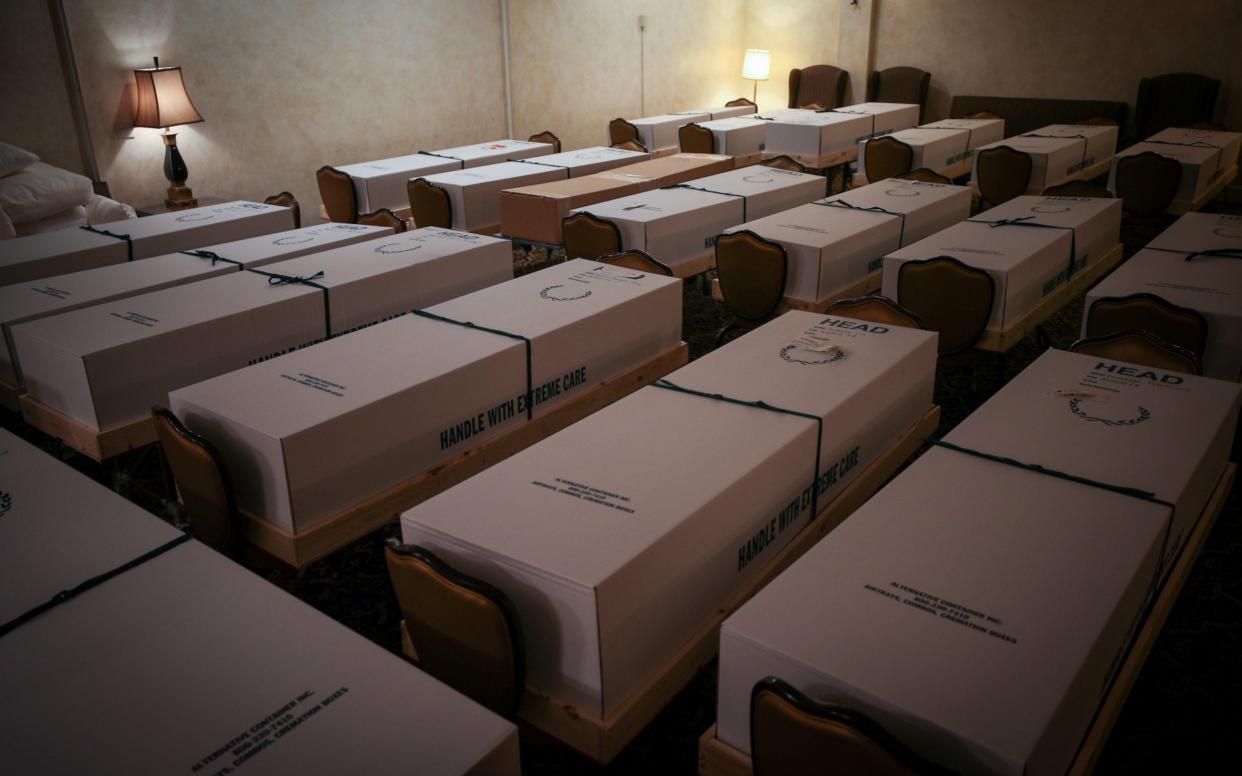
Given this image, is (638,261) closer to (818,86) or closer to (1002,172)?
(1002,172)

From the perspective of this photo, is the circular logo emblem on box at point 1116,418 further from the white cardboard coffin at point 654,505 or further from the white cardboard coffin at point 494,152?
the white cardboard coffin at point 494,152

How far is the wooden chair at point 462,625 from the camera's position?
1.64m

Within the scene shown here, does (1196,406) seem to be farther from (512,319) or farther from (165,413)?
(165,413)

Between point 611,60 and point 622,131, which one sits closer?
point 622,131

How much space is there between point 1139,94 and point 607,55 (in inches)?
Result: 220

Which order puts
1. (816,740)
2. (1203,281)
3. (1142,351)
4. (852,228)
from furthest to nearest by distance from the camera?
(852,228) < (1203,281) < (1142,351) < (816,740)

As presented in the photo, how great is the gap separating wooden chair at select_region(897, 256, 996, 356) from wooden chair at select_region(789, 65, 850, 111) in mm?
7862

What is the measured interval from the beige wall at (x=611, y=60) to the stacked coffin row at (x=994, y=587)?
804 cm

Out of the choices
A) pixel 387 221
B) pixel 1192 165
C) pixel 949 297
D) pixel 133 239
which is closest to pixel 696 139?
pixel 1192 165

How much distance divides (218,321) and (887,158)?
17.3 ft

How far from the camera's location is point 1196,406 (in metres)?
2.31

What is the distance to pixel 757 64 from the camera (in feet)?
38.1

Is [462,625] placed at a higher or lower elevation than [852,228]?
lower

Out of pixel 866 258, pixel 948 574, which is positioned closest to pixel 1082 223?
pixel 866 258
